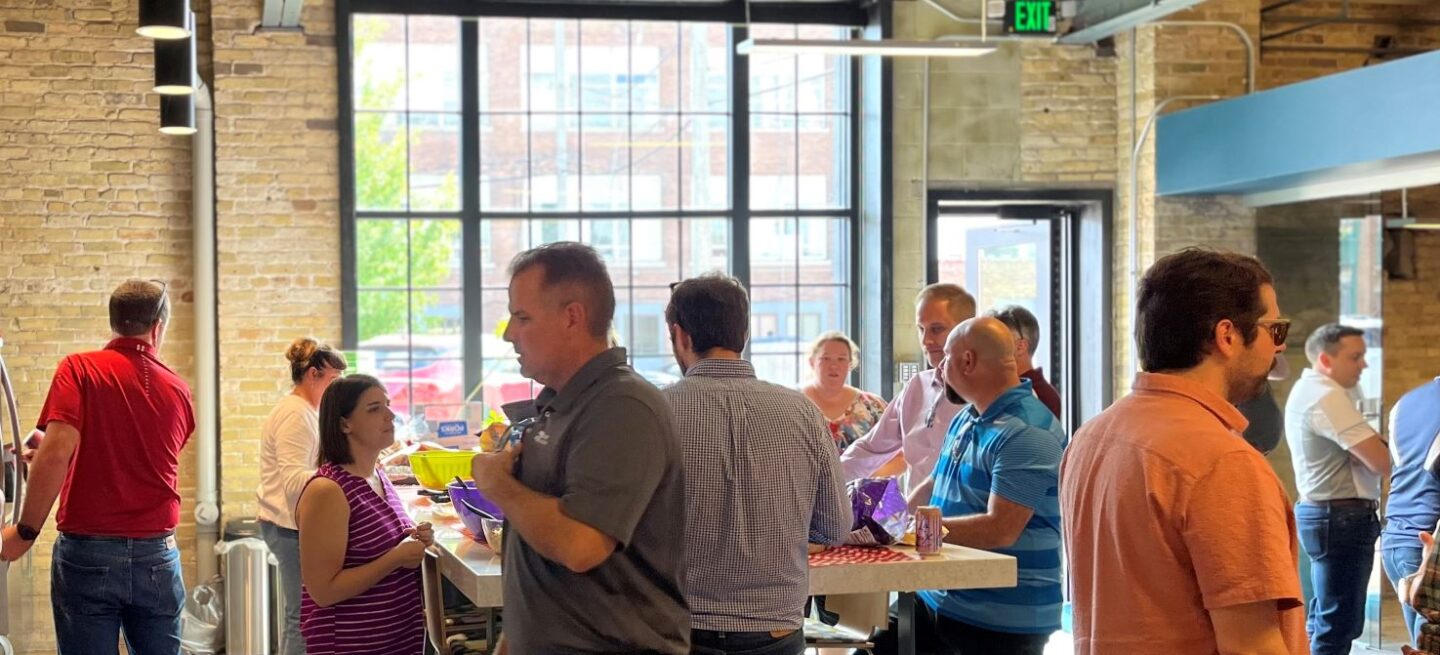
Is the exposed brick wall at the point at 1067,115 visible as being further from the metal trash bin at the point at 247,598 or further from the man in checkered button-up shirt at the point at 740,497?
the man in checkered button-up shirt at the point at 740,497

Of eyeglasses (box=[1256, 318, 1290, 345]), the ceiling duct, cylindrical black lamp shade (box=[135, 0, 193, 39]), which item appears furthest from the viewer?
the ceiling duct

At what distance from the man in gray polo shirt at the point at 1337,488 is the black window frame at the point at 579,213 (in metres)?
3.00

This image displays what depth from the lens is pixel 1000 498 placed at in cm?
381

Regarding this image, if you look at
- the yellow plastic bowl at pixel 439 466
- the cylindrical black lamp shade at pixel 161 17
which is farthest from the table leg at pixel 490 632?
the cylindrical black lamp shade at pixel 161 17

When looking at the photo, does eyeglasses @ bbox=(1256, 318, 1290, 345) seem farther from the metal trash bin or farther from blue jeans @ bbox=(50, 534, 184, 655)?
the metal trash bin

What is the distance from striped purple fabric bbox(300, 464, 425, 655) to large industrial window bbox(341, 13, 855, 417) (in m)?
5.07

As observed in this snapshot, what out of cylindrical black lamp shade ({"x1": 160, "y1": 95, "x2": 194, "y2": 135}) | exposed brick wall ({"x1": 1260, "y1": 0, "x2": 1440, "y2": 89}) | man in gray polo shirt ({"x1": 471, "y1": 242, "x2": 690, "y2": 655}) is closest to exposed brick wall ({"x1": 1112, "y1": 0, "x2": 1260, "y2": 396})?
exposed brick wall ({"x1": 1260, "y1": 0, "x2": 1440, "y2": 89})

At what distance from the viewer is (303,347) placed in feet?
19.2

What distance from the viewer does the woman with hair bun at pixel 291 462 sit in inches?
214

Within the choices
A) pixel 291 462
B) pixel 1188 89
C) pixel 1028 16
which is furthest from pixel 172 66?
pixel 1188 89

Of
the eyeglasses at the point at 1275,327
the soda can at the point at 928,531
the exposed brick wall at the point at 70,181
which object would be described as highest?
the exposed brick wall at the point at 70,181

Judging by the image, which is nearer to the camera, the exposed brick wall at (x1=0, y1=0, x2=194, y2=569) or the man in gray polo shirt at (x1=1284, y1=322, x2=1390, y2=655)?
the man in gray polo shirt at (x1=1284, y1=322, x2=1390, y2=655)

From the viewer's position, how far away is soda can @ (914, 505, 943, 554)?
3.72m

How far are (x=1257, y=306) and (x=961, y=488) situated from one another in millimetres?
1772
